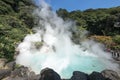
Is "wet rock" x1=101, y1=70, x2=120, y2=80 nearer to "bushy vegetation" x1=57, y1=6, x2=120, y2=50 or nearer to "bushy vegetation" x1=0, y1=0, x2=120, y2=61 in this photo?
"bushy vegetation" x1=0, y1=0, x2=120, y2=61

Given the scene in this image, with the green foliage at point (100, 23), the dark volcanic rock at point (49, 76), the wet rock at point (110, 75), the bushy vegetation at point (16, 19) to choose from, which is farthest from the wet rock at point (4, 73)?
the green foliage at point (100, 23)

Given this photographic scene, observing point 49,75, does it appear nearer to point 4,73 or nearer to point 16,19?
point 4,73

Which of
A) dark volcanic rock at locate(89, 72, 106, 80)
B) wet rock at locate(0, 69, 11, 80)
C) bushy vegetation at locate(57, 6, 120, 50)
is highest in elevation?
bushy vegetation at locate(57, 6, 120, 50)

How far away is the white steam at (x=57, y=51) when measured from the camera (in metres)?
19.4

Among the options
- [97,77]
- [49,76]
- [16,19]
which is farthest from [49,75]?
[16,19]

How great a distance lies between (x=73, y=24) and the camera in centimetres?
4103

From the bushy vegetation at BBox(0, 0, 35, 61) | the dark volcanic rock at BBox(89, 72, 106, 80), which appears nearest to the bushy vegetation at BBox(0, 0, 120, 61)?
the bushy vegetation at BBox(0, 0, 35, 61)

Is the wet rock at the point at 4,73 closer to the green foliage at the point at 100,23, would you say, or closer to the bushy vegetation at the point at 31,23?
the bushy vegetation at the point at 31,23

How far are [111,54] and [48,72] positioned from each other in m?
13.7

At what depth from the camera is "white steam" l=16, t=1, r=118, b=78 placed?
1939 centimetres

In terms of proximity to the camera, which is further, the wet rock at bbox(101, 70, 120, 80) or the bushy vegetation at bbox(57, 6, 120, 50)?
the bushy vegetation at bbox(57, 6, 120, 50)

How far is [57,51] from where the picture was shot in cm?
2784

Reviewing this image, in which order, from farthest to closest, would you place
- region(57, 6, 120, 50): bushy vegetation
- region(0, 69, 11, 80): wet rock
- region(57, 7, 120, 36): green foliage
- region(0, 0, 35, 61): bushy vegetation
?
region(57, 7, 120, 36): green foliage < region(57, 6, 120, 50): bushy vegetation < region(0, 0, 35, 61): bushy vegetation < region(0, 69, 11, 80): wet rock

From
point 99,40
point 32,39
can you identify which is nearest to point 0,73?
point 32,39
